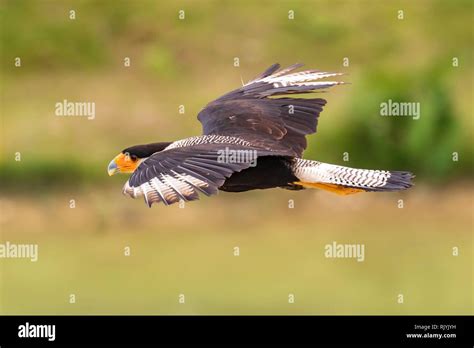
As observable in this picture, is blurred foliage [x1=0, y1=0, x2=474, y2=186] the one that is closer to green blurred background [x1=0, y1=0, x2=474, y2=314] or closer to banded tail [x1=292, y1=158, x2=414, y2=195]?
green blurred background [x1=0, y1=0, x2=474, y2=314]

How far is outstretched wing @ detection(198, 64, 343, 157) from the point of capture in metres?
15.0

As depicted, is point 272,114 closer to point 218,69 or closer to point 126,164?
point 126,164

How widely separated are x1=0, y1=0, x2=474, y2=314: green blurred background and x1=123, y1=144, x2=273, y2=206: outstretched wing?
8172mm

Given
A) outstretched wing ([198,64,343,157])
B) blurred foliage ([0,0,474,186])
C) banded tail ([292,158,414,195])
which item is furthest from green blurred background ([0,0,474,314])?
banded tail ([292,158,414,195])

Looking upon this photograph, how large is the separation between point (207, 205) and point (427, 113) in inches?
135

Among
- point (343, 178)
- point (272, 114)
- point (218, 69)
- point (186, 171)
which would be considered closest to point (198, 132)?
point (218, 69)

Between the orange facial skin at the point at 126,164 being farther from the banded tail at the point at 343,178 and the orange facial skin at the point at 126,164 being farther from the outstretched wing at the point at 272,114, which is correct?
the banded tail at the point at 343,178

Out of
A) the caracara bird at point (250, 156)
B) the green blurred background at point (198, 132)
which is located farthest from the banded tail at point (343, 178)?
the green blurred background at point (198, 132)

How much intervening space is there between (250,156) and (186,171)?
789 mm

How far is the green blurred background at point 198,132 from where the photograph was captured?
22484 mm

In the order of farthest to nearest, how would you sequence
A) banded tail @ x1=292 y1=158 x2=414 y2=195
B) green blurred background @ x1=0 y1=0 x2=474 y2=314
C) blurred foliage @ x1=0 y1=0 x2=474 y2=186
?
blurred foliage @ x1=0 y1=0 x2=474 y2=186 < green blurred background @ x1=0 y1=0 x2=474 y2=314 < banded tail @ x1=292 y1=158 x2=414 y2=195

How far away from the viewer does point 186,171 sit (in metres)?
13.1
